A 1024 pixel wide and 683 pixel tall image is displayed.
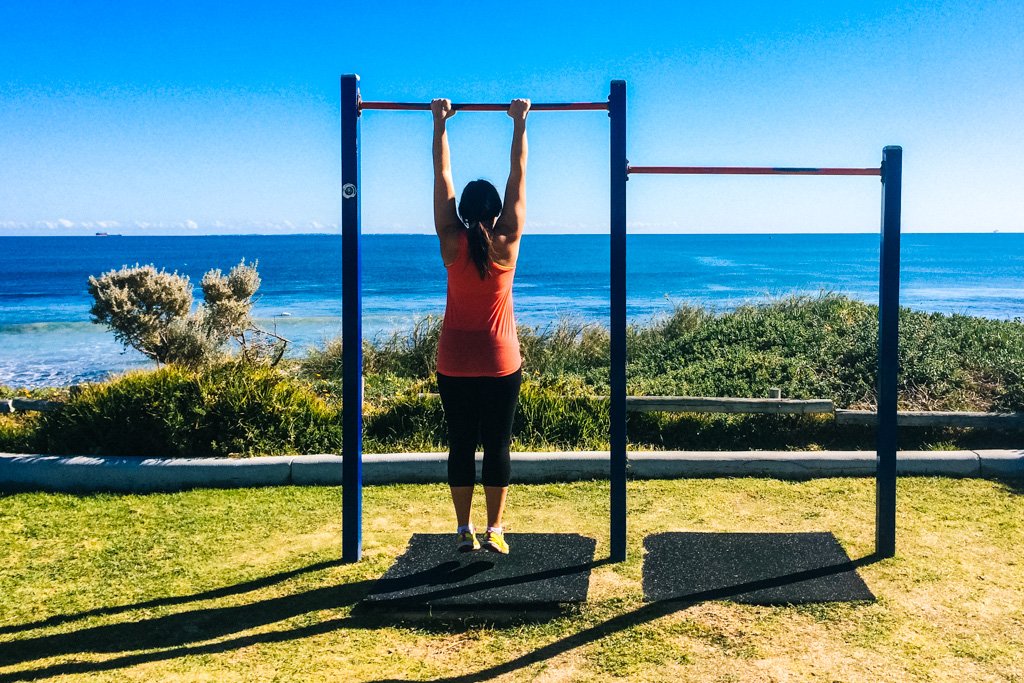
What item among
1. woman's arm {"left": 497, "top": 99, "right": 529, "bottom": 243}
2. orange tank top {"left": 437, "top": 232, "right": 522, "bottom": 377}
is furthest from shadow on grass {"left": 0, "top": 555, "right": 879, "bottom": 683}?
woman's arm {"left": 497, "top": 99, "right": 529, "bottom": 243}

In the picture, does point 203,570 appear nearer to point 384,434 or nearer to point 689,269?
point 384,434

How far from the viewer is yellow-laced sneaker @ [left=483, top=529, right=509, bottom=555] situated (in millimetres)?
4031

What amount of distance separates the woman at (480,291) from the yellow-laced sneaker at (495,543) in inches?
16.6

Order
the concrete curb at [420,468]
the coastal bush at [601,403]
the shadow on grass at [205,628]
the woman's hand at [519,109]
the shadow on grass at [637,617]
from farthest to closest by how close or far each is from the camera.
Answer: the coastal bush at [601,403] < the concrete curb at [420,468] < the woman's hand at [519,109] < the shadow on grass at [205,628] < the shadow on grass at [637,617]

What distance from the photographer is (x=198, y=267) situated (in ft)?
206

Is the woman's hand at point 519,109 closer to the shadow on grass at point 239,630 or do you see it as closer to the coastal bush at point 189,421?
the shadow on grass at point 239,630

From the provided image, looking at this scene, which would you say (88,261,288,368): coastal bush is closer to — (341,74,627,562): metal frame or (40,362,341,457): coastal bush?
(40,362,341,457): coastal bush

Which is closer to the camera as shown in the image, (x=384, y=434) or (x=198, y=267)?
(x=384, y=434)

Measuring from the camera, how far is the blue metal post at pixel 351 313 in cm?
396

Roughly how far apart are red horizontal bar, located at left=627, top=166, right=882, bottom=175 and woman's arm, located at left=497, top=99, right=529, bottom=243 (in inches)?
22.4

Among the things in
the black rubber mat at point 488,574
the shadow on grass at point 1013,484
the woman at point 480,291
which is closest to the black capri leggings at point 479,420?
the woman at point 480,291

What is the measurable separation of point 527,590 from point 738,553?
1.20 m

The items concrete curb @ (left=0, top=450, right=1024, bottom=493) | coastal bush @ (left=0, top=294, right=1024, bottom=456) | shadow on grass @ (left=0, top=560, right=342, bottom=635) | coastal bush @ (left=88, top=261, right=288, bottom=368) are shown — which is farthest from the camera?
coastal bush @ (left=88, top=261, right=288, bottom=368)

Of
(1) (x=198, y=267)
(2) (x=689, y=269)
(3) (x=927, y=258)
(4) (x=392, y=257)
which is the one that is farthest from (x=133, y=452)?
(3) (x=927, y=258)
